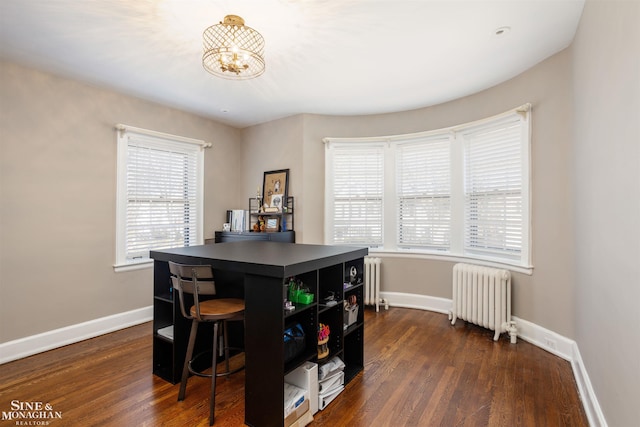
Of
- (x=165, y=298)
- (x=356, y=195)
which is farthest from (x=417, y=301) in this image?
(x=165, y=298)

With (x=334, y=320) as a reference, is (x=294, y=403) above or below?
below

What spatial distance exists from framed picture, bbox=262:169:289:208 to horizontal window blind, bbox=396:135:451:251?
1568 mm

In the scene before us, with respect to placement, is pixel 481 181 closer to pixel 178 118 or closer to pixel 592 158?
pixel 592 158

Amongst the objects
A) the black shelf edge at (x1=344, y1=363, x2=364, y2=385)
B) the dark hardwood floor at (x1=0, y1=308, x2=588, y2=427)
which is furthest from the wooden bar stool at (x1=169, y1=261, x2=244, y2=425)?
the black shelf edge at (x1=344, y1=363, x2=364, y2=385)

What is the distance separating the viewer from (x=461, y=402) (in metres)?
2.14

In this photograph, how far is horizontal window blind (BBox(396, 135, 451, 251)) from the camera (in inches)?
158

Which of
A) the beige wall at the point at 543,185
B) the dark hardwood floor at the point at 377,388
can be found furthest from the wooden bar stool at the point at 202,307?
the beige wall at the point at 543,185

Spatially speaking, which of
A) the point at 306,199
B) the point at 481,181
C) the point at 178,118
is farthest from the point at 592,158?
the point at 178,118

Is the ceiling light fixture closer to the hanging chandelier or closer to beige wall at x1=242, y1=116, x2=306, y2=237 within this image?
the hanging chandelier

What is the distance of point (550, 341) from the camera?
2.90 meters

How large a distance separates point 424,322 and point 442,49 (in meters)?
2.88

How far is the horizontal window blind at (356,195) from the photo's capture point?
443 centimetres

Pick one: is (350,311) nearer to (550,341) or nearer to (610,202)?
(610,202)

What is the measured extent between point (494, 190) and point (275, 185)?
111 inches
